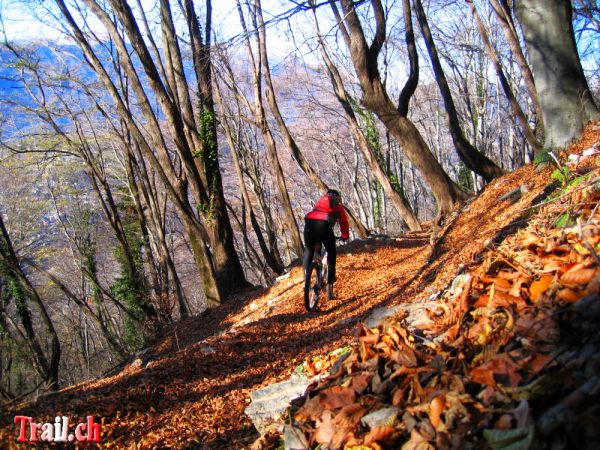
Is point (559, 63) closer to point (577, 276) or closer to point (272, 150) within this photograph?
point (577, 276)

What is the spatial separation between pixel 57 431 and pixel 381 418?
2850 millimetres

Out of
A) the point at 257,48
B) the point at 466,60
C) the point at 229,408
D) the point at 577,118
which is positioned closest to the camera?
the point at 229,408

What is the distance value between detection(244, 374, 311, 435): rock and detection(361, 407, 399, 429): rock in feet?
3.96

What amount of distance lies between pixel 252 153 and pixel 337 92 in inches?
310

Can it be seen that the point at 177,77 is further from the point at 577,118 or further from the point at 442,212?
the point at 577,118

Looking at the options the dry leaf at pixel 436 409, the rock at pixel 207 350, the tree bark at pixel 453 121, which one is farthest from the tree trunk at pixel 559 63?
the dry leaf at pixel 436 409

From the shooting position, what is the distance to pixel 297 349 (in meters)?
6.11

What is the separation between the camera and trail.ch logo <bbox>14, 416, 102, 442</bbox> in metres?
3.53

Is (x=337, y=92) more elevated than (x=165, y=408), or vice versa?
(x=337, y=92)

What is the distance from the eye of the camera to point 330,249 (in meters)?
7.93

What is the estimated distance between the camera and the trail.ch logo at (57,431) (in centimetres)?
353

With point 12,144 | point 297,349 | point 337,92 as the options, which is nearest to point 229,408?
point 297,349

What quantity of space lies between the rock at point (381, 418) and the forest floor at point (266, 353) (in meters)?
0.06

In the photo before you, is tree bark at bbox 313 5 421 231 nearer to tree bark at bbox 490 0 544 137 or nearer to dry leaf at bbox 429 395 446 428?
tree bark at bbox 490 0 544 137
